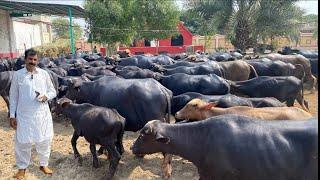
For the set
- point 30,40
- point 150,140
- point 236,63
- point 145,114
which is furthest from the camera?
point 30,40

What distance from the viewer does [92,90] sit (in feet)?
25.6

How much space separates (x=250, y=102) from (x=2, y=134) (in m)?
5.59

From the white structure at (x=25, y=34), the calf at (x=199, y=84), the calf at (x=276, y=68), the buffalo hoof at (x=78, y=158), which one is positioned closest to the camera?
the buffalo hoof at (x=78, y=158)

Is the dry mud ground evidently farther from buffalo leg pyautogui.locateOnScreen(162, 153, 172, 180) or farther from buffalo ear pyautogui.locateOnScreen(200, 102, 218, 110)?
buffalo ear pyautogui.locateOnScreen(200, 102, 218, 110)

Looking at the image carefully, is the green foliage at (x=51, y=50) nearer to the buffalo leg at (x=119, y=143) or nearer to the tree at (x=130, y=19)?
the tree at (x=130, y=19)

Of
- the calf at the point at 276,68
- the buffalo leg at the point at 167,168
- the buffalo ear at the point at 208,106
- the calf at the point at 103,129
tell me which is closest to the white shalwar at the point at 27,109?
the calf at the point at 103,129

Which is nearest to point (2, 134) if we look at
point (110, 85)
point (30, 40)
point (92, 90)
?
point (92, 90)

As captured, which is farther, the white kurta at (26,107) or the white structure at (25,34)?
the white structure at (25,34)

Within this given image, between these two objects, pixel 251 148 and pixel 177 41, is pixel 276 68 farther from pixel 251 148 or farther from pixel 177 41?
pixel 177 41

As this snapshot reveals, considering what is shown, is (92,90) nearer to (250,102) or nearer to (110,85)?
(110,85)

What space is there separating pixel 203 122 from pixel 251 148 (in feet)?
2.08

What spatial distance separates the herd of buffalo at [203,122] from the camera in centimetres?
384

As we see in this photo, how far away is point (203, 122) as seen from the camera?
13.9 ft

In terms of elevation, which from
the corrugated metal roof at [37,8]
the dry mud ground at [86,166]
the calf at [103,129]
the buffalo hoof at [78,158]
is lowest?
the dry mud ground at [86,166]
